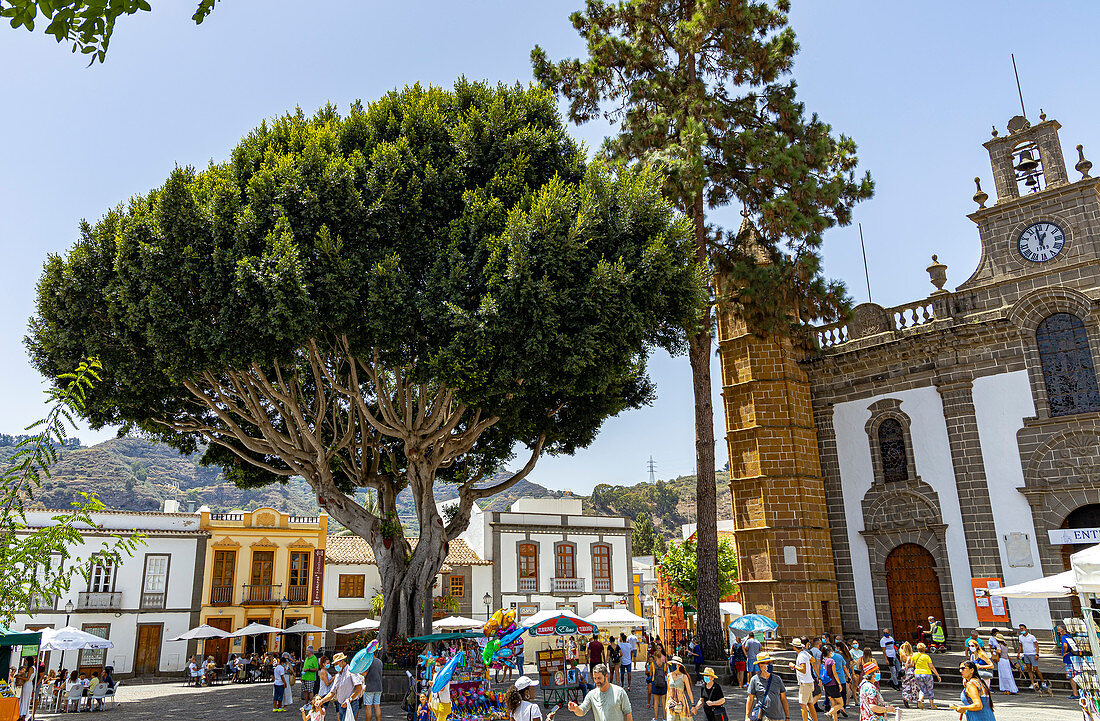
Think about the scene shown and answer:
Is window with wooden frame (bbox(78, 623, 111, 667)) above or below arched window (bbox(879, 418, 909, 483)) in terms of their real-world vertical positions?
below

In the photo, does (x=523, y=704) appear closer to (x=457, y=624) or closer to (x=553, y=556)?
(x=457, y=624)

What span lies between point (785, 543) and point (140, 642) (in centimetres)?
2687

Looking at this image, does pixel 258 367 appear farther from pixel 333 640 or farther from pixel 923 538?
pixel 333 640

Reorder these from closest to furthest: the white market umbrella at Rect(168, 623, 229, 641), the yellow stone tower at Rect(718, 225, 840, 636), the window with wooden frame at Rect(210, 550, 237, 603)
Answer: the yellow stone tower at Rect(718, 225, 840, 636)
the white market umbrella at Rect(168, 623, 229, 641)
the window with wooden frame at Rect(210, 550, 237, 603)

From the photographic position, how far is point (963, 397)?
21391 mm

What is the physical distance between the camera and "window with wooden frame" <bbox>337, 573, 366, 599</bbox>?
37.6 m

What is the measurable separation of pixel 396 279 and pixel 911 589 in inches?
653

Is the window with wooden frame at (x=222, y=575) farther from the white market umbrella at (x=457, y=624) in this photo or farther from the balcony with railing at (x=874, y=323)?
the balcony with railing at (x=874, y=323)

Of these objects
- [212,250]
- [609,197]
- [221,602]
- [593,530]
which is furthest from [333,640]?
[609,197]

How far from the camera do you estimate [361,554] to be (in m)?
38.6

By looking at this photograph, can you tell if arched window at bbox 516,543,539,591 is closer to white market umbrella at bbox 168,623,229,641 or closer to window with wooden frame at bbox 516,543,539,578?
window with wooden frame at bbox 516,543,539,578

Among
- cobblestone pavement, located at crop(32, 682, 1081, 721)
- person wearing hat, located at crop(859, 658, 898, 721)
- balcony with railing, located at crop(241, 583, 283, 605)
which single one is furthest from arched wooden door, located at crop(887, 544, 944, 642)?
balcony with railing, located at crop(241, 583, 283, 605)

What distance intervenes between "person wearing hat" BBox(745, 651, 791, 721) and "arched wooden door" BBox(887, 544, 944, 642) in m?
12.9

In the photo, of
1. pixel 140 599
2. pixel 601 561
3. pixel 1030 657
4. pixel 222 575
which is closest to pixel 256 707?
pixel 140 599
